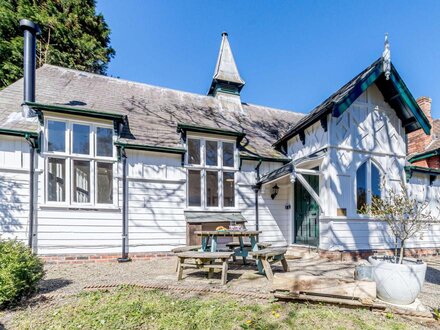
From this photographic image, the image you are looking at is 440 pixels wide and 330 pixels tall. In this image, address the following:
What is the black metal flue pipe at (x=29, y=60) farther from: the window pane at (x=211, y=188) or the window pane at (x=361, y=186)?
the window pane at (x=361, y=186)

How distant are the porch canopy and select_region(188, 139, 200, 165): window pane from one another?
2381 mm

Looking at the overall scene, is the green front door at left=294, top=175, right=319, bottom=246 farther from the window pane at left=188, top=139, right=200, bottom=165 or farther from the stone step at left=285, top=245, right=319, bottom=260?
the window pane at left=188, top=139, right=200, bottom=165

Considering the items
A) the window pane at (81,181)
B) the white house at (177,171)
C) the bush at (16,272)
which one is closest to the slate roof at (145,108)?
the white house at (177,171)

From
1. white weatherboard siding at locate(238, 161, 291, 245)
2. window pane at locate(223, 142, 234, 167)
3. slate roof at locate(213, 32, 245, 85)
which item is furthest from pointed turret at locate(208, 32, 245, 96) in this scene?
white weatherboard siding at locate(238, 161, 291, 245)

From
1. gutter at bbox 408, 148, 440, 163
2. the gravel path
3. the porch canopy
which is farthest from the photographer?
gutter at bbox 408, 148, 440, 163

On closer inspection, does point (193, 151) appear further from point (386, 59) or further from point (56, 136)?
point (386, 59)

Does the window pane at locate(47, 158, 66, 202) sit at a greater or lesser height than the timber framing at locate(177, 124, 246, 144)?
lesser

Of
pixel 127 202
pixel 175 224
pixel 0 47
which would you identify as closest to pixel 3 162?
pixel 127 202

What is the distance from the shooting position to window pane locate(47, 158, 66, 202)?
7.13m

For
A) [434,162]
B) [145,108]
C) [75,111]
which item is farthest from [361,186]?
[75,111]

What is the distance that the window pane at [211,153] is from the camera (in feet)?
29.3

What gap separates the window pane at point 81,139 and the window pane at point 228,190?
177 inches

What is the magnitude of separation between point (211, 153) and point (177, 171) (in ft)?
4.60

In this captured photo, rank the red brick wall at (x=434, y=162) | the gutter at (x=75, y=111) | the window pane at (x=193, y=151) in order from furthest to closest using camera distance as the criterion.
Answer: the red brick wall at (x=434, y=162)
the window pane at (x=193, y=151)
the gutter at (x=75, y=111)
